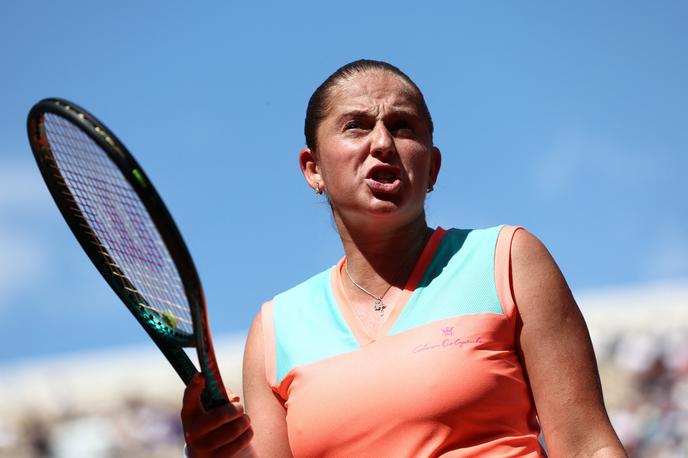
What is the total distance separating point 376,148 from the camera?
361cm

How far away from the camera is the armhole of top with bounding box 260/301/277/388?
11.8ft

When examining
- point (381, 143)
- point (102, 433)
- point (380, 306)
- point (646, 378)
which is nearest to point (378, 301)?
point (380, 306)

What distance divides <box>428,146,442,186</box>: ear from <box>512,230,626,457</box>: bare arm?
0.63 meters

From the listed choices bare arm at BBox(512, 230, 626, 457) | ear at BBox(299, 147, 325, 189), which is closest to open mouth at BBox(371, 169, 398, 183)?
ear at BBox(299, 147, 325, 189)

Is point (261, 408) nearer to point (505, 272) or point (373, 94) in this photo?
point (505, 272)

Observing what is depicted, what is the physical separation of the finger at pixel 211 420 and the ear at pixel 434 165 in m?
1.14

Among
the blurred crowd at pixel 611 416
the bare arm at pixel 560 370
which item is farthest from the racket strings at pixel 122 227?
the blurred crowd at pixel 611 416

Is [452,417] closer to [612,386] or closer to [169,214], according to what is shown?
[169,214]

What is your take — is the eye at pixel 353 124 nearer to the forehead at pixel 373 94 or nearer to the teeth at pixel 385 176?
the forehead at pixel 373 94

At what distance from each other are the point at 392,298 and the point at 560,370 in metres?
0.61

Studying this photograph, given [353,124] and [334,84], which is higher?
[334,84]

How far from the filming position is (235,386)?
12.2 m

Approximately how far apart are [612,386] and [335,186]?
884 centimetres

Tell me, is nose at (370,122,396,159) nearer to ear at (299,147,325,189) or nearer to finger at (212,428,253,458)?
ear at (299,147,325,189)
